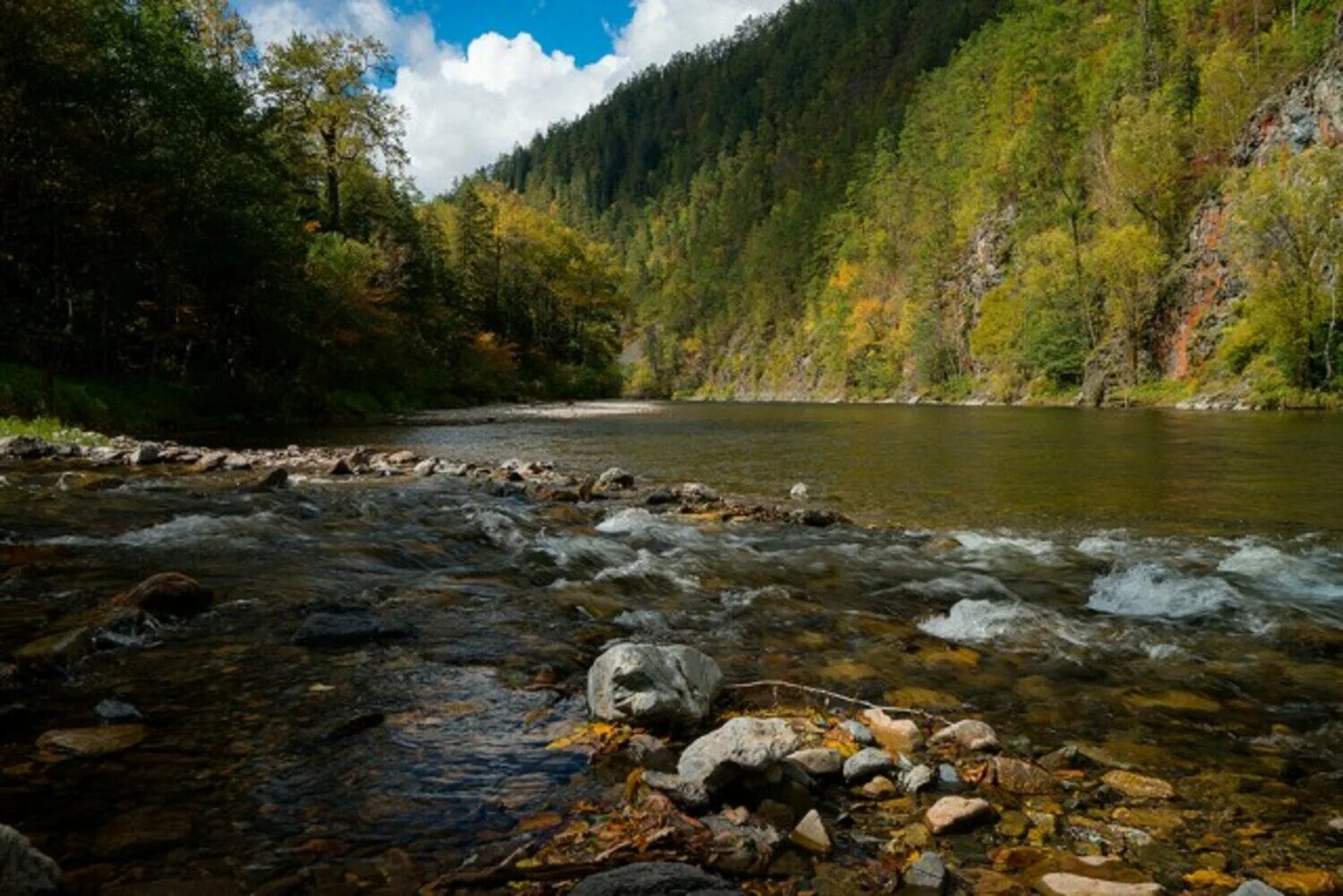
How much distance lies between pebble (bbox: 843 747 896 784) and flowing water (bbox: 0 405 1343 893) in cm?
72

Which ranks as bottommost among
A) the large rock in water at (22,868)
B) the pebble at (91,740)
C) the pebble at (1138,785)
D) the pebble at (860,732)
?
the pebble at (1138,785)

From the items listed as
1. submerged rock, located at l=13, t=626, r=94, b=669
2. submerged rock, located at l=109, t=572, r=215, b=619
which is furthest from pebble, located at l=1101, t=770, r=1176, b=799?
submerged rock, located at l=109, t=572, r=215, b=619

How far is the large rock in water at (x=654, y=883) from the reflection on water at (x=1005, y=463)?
869cm

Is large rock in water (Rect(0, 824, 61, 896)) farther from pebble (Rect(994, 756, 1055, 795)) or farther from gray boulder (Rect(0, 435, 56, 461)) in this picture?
gray boulder (Rect(0, 435, 56, 461))

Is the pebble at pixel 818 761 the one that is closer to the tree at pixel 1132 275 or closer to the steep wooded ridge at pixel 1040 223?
the steep wooded ridge at pixel 1040 223

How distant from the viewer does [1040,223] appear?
63.5m

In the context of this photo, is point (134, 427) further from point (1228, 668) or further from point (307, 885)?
point (1228, 668)

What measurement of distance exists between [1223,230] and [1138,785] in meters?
54.1

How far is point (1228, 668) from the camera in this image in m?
5.02

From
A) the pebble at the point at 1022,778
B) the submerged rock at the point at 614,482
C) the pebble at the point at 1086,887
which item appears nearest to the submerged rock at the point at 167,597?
the pebble at the point at 1022,778

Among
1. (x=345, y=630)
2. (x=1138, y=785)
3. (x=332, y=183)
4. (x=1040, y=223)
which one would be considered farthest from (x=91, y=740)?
(x=1040, y=223)

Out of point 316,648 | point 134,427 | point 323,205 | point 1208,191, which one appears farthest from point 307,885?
point 1208,191

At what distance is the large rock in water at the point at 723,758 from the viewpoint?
3084mm

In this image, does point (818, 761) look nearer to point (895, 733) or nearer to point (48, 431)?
point (895, 733)
